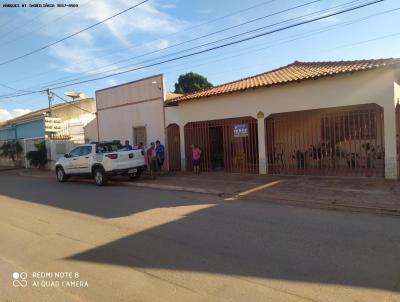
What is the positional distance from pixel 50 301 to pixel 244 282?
2142 mm

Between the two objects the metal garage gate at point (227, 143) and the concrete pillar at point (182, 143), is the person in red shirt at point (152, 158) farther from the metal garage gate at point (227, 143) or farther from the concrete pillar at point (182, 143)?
the metal garage gate at point (227, 143)

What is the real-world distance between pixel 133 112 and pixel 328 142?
32.6 ft

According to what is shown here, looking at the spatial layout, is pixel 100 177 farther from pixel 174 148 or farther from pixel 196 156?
pixel 174 148

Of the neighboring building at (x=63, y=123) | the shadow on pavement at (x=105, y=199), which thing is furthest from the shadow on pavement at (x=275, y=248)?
the neighboring building at (x=63, y=123)

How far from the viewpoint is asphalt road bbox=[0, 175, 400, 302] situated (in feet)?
12.8

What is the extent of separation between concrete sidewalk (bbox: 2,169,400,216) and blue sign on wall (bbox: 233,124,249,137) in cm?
169

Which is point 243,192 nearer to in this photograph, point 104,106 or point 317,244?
point 317,244

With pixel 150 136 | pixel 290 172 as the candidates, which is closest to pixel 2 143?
pixel 150 136

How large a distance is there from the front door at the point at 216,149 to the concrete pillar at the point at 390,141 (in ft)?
24.2

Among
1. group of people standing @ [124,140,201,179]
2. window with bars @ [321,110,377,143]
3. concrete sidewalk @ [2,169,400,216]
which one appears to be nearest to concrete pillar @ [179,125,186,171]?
group of people standing @ [124,140,201,179]

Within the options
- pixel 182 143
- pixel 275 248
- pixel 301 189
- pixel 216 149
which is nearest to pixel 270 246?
pixel 275 248

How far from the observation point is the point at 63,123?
83.6 feet

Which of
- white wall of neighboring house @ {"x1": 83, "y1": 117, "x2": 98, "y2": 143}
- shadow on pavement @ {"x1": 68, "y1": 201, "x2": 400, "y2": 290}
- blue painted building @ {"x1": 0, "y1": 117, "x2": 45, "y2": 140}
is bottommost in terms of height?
shadow on pavement @ {"x1": 68, "y1": 201, "x2": 400, "y2": 290}

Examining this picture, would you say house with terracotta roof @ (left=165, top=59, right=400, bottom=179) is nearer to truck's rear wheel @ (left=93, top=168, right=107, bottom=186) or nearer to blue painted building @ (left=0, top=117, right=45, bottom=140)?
truck's rear wheel @ (left=93, top=168, right=107, bottom=186)
